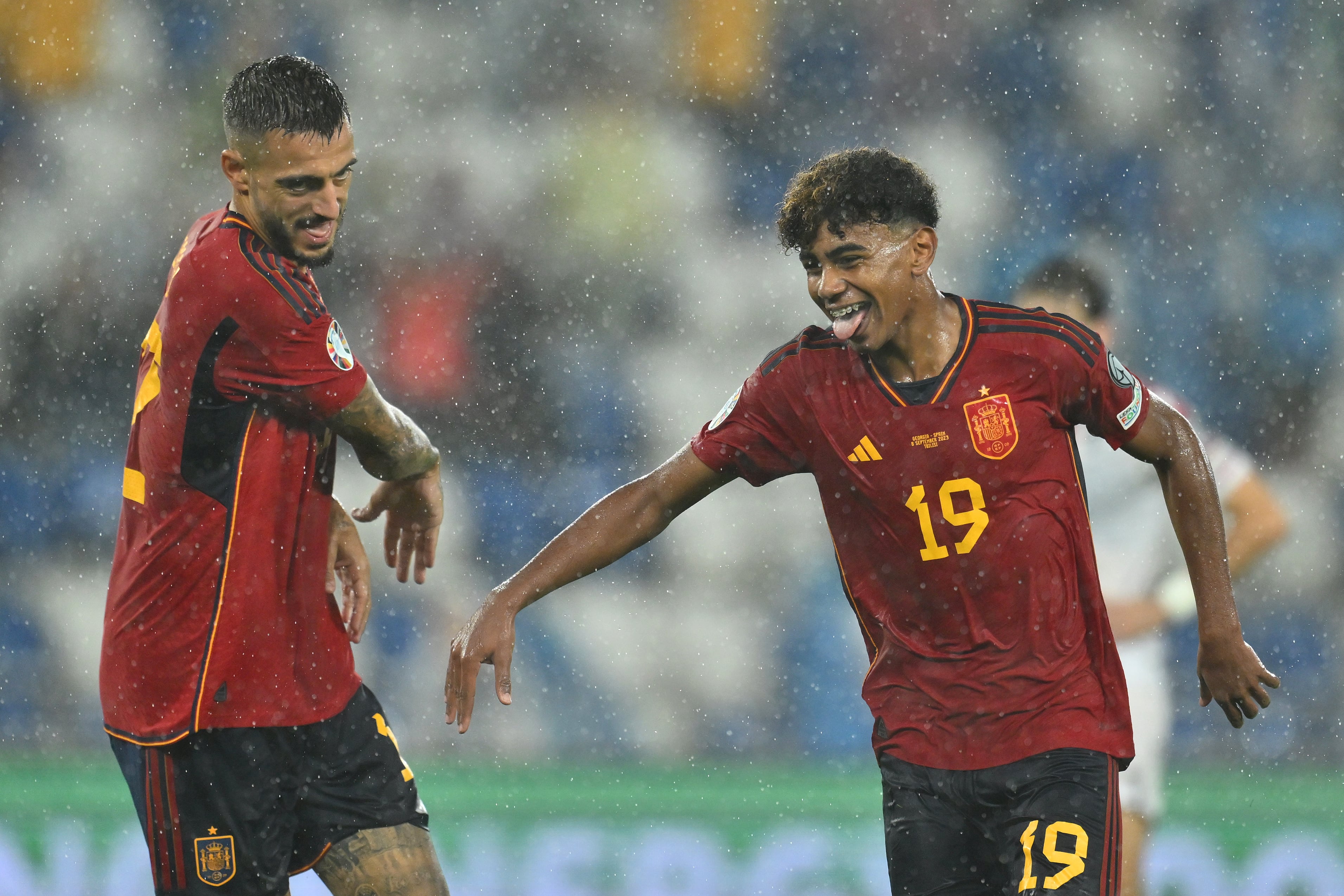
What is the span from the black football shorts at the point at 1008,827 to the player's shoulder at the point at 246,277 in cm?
142

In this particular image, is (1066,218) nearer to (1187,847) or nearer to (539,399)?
(539,399)

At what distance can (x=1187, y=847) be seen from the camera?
5527 millimetres

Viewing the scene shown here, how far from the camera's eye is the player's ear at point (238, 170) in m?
2.91

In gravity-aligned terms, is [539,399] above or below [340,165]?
above

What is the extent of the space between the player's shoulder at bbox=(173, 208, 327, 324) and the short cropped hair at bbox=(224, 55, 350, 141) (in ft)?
0.65

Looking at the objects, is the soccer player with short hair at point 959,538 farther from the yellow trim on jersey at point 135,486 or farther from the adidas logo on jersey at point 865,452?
the yellow trim on jersey at point 135,486

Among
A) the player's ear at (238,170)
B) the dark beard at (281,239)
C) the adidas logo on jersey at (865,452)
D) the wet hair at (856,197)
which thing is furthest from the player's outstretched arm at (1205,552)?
the player's ear at (238,170)

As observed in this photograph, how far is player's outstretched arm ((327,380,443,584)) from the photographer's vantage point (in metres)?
2.96

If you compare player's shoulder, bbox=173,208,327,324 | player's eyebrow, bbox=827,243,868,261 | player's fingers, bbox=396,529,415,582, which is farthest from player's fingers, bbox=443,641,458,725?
player's eyebrow, bbox=827,243,868,261

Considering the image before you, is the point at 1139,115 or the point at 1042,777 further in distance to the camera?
the point at 1139,115

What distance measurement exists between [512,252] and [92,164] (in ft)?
7.50

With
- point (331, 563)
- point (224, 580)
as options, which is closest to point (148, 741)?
point (224, 580)

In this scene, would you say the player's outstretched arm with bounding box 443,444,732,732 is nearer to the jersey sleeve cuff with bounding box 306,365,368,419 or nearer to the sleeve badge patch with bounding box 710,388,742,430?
the sleeve badge patch with bounding box 710,388,742,430

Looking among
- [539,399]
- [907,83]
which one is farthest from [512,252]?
[907,83]
